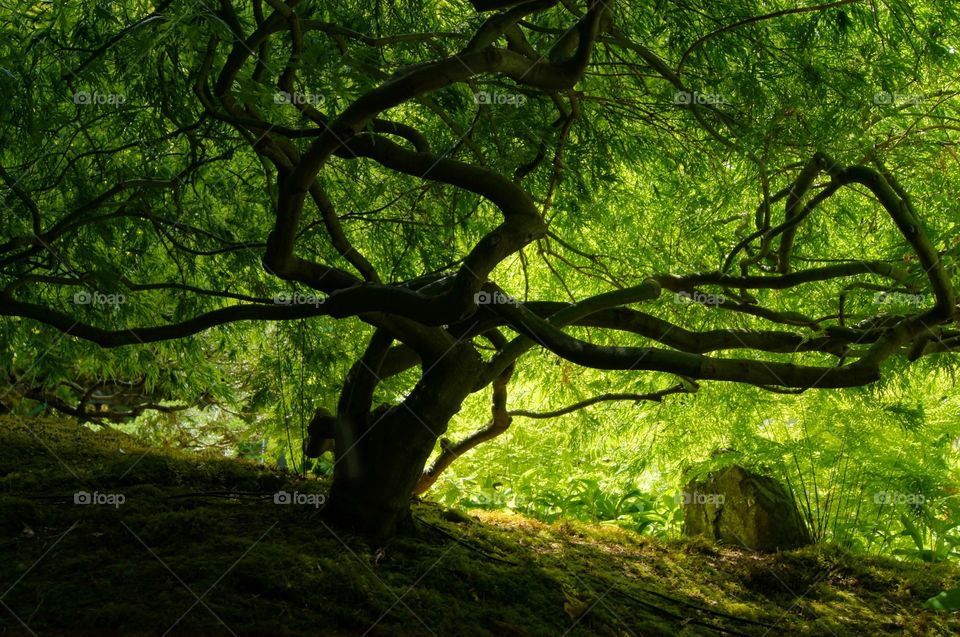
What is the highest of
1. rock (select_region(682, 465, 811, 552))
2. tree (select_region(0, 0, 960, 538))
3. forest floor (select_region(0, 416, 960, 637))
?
tree (select_region(0, 0, 960, 538))

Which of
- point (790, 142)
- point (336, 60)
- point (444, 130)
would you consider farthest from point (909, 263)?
point (336, 60)

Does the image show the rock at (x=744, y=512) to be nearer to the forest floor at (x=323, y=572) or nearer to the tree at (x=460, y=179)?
the forest floor at (x=323, y=572)

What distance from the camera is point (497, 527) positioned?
3.98 metres

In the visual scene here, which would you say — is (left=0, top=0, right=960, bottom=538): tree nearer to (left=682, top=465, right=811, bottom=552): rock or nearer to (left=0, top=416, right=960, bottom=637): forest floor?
(left=0, top=416, right=960, bottom=637): forest floor

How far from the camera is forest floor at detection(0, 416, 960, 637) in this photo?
221cm

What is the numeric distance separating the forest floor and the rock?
215mm

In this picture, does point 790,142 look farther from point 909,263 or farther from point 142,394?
point 142,394

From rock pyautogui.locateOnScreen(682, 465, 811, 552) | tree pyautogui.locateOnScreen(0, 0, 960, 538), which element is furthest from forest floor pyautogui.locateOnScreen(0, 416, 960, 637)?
tree pyautogui.locateOnScreen(0, 0, 960, 538)

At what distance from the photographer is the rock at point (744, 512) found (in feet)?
15.0

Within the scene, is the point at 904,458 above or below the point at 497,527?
above

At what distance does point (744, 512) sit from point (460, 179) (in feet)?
10.0

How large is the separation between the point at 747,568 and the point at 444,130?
2.42 meters

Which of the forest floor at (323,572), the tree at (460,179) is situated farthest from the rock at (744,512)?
the tree at (460,179)

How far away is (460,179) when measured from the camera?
7.94ft
